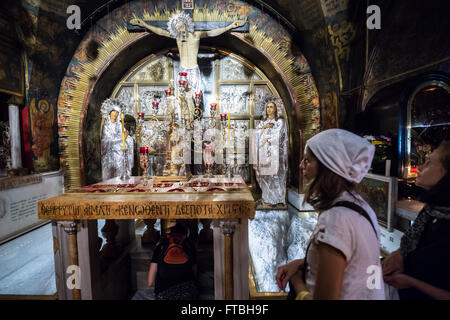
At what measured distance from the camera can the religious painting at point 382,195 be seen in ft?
10.9

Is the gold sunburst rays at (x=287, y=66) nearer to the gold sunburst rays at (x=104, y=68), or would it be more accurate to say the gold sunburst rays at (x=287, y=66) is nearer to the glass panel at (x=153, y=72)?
the gold sunburst rays at (x=104, y=68)

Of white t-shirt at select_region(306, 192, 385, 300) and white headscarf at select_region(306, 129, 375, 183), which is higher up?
white headscarf at select_region(306, 129, 375, 183)

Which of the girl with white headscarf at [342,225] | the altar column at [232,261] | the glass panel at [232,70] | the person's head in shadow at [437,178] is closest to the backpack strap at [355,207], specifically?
the girl with white headscarf at [342,225]

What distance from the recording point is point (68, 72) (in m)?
5.61

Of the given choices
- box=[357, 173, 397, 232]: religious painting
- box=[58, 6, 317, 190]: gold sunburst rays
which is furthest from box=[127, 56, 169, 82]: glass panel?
box=[357, 173, 397, 232]: religious painting

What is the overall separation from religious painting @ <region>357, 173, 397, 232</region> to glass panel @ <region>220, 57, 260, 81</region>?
14.7ft

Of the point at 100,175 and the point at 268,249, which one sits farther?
the point at 100,175

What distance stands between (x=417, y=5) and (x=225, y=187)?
13.8 feet

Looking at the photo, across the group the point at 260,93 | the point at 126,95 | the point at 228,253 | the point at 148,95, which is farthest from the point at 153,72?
the point at 228,253

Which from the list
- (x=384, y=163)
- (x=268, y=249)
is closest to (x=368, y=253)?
(x=268, y=249)

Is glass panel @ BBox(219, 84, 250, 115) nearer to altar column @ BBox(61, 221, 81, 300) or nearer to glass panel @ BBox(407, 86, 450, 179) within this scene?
glass panel @ BBox(407, 86, 450, 179)

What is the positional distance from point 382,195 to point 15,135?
827cm

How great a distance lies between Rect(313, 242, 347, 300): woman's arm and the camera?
917 mm

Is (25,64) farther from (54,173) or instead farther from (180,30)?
(180,30)
